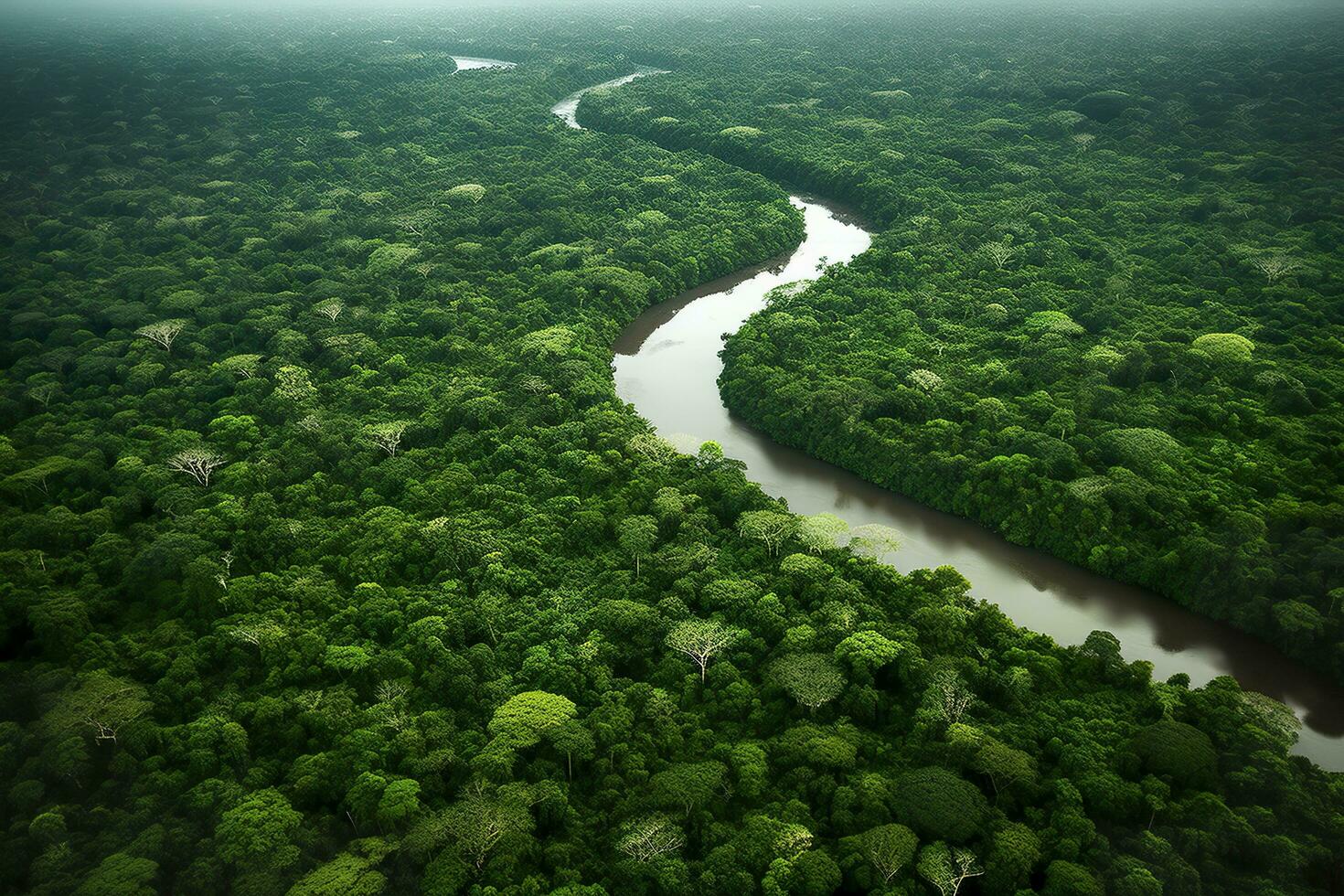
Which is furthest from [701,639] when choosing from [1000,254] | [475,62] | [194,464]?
[475,62]

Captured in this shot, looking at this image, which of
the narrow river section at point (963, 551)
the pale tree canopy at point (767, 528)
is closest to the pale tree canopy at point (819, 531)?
the pale tree canopy at point (767, 528)

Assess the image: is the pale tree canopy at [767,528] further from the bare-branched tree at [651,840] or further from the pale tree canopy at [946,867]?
the pale tree canopy at [946,867]

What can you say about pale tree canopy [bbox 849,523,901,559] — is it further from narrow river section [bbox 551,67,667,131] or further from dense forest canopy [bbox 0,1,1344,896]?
narrow river section [bbox 551,67,667,131]

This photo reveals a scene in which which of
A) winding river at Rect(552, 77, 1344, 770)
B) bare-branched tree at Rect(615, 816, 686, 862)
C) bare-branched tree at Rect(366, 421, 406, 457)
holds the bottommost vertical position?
winding river at Rect(552, 77, 1344, 770)

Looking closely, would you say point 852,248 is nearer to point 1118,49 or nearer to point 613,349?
point 613,349

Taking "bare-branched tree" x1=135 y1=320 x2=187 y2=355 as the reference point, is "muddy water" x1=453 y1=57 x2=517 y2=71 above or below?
above

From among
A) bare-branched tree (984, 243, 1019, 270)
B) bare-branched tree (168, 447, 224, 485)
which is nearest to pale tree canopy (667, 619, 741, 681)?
bare-branched tree (168, 447, 224, 485)

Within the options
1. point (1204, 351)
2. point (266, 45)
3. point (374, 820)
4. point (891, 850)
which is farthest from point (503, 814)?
point (266, 45)

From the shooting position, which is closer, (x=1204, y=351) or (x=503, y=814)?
(x=503, y=814)
